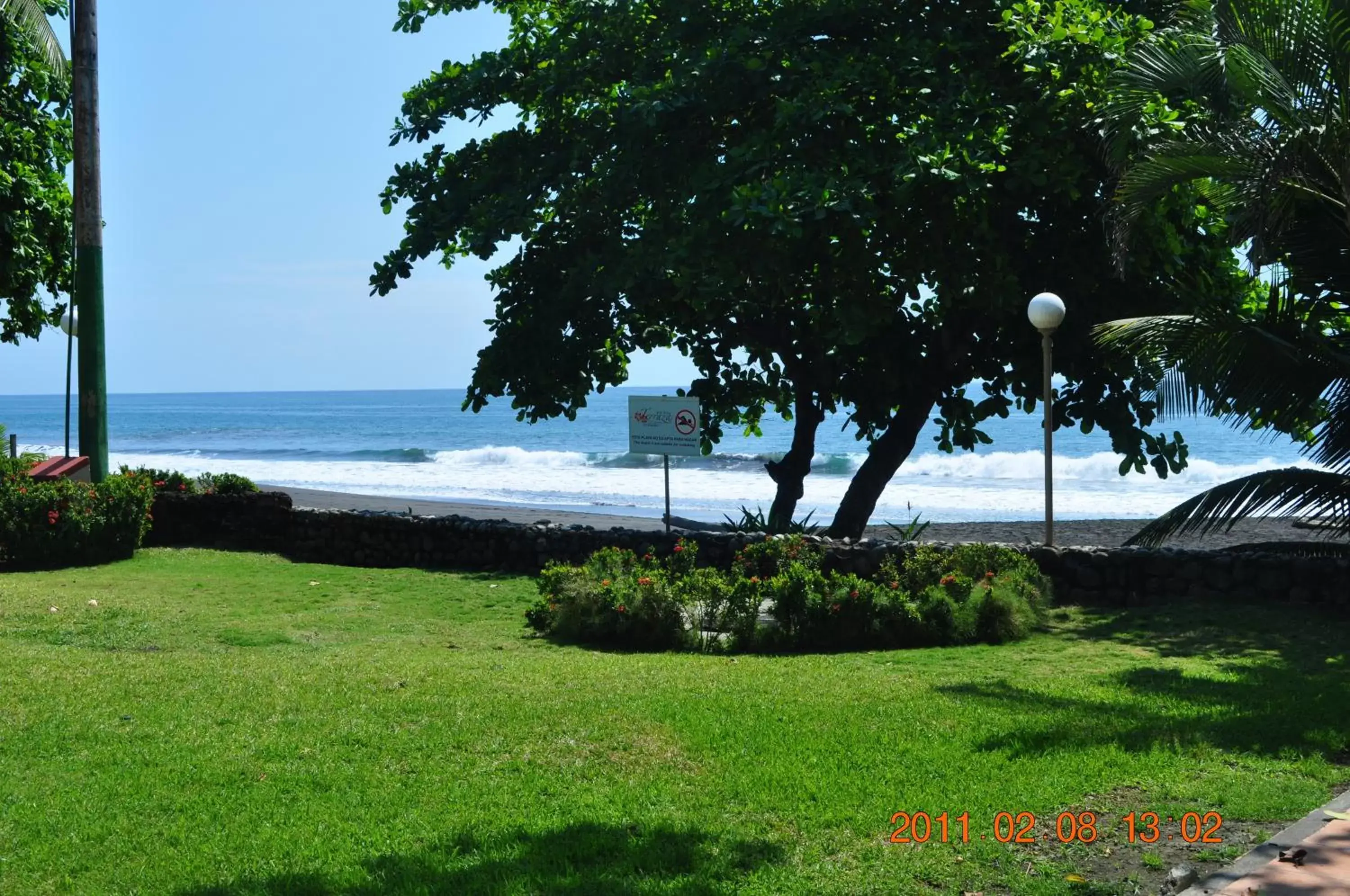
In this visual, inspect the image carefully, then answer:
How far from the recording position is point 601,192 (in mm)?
15367

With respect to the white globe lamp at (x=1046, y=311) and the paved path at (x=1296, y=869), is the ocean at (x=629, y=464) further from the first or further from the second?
the paved path at (x=1296, y=869)

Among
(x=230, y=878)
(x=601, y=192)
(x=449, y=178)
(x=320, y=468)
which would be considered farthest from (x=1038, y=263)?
(x=320, y=468)

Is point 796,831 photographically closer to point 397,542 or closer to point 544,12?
point 397,542

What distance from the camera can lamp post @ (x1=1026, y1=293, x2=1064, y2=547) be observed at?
11.9m

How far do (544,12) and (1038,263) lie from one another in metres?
7.83

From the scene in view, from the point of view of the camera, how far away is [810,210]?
12.0 m

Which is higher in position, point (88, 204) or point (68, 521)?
point (88, 204)

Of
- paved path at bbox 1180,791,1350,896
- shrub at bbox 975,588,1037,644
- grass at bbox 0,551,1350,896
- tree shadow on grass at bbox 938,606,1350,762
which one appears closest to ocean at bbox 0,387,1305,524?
tree shadow on grass at bbox 938,606,1350,762

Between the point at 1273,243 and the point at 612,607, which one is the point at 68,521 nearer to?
the point at 612,607

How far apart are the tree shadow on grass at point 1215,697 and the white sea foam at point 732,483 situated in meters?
20.2
